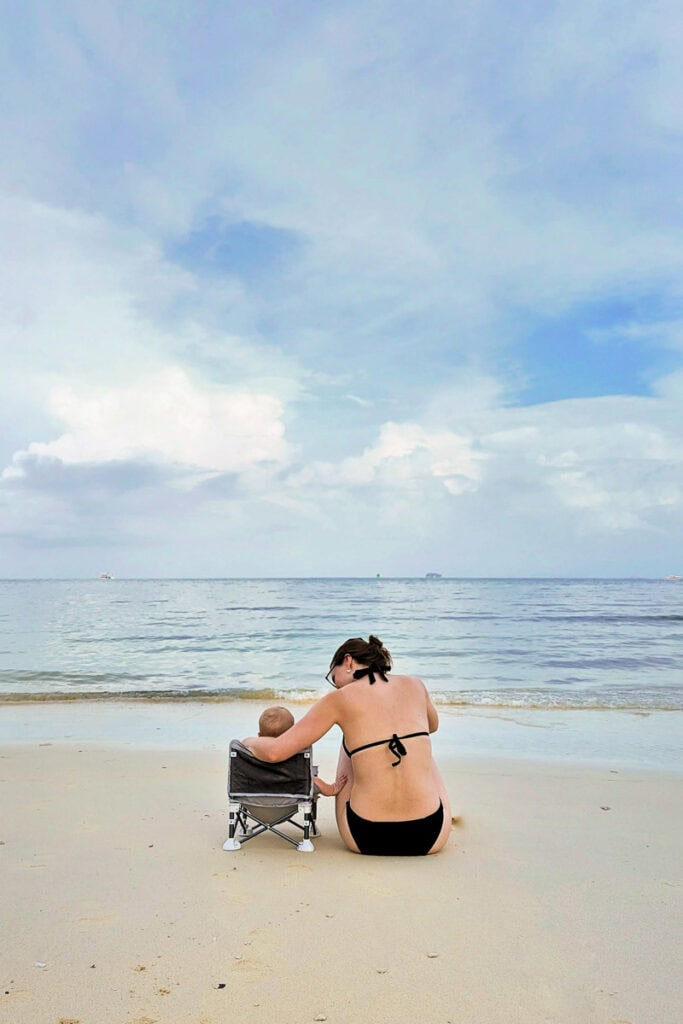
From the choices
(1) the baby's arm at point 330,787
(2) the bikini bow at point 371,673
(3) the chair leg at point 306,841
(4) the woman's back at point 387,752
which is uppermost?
(2) the bikini bow at point 371,673

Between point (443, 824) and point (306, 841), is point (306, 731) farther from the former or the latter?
point (443, 824)

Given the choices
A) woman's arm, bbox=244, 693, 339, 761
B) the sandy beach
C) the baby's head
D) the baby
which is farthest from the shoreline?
woman's arm, bbox=244, 693, 339, 761

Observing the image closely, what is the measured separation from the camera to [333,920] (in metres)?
3.56

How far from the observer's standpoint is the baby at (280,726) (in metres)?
4.62

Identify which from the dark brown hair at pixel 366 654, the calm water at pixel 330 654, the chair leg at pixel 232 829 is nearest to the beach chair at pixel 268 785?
the chair leg at pixel 232 829

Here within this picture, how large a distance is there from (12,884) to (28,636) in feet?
69.6

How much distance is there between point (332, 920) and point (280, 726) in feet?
4.23

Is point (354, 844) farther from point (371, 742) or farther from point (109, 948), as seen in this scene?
point (109, 948)

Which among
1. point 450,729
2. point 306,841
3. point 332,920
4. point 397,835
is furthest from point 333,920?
point 450,729

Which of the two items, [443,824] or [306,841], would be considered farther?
[306,841]

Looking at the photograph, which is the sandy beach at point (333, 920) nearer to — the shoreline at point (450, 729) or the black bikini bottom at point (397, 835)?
the black bikini bottom at point (397, 835)

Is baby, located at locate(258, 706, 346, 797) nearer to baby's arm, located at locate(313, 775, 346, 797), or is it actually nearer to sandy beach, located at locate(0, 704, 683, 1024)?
baby's arm, located at locate(313, 775, 346, 797)

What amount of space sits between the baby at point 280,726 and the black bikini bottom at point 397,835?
0.21m

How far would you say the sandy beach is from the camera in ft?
9.16
